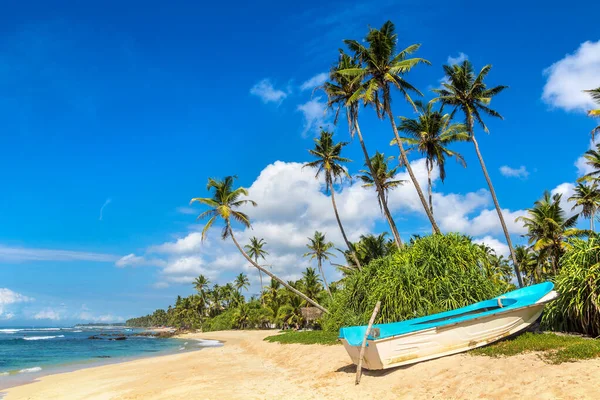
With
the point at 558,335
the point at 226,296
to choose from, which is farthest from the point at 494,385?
the point at 226,296

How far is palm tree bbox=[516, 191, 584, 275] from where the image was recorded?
1015 inches

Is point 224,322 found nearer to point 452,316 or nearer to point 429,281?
point 429,281

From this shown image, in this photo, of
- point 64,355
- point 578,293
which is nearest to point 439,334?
point 578,293

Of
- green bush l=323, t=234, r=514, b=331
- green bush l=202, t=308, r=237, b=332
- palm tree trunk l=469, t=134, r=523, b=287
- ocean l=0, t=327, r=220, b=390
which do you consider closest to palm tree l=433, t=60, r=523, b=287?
palm tree trunk l=469, t=134, r=523, b=287

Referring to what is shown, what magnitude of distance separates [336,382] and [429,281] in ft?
16.8

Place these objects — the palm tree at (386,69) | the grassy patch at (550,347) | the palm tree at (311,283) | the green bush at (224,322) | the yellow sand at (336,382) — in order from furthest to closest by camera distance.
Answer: the green bush at (224,322), the palm tree at (311,283), the palm tree at (386,69), the grassy patch at (550,347), the yellow sand at (336,382)

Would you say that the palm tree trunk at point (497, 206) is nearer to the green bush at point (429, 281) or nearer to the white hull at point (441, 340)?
the green bush at point (429, 281)

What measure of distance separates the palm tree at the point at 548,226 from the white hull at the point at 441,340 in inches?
723

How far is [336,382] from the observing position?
1039cm

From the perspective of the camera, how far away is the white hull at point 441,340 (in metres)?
9.74

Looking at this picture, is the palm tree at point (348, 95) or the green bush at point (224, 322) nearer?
the palm tree at point (348, 95)

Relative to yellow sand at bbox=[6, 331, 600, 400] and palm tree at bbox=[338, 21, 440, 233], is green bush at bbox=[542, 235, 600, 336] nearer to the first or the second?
yellow sand at bbox=[6, 331, 600, 400]

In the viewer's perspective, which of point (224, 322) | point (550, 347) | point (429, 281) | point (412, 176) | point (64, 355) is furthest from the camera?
point (224, 322)

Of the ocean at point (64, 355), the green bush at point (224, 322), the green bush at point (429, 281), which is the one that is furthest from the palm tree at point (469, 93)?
the green bush at point (224, 322)
